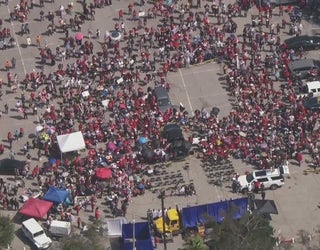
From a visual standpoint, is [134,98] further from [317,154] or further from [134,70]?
[317,154]

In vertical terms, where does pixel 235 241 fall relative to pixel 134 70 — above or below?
below

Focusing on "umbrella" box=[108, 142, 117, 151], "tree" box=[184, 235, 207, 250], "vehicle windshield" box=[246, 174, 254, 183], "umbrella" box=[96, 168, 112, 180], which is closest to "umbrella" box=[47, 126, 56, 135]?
"umbrella" box=[108, 142, 117, 151]

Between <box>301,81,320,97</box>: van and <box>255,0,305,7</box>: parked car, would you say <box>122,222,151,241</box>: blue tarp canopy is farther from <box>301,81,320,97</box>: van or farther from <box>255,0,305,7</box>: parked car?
<box>255,0,305,7</box>: parked car

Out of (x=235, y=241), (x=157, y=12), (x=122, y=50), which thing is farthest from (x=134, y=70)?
(x=235, y=241)

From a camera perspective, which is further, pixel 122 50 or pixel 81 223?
pixel 122 50

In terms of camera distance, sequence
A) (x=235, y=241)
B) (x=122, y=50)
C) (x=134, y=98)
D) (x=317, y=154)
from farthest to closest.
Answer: (x=122, y=50), (x=134, y=98), (x=317, y=154), (x=235, y=241)

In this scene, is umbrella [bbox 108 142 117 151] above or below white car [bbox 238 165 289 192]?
above

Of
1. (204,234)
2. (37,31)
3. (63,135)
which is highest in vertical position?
(37,31)

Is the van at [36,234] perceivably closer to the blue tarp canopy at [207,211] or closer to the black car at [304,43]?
the blue tarp canopy at [207,211]
